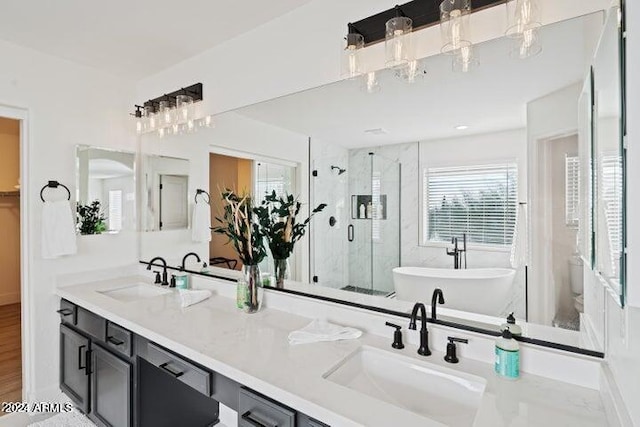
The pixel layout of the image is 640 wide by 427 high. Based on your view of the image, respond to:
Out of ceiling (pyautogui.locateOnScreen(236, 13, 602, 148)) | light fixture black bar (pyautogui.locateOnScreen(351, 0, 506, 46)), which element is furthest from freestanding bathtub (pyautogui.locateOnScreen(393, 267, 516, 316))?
light fixture black bar (pyautogui.locateOnScreen(351, 0, 506, 46))

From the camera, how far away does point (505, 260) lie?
1304mm

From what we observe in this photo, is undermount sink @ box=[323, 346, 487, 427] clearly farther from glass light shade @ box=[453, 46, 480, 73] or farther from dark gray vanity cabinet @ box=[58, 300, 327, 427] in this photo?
glass light shade @ box=[453, 46, 480, 73]

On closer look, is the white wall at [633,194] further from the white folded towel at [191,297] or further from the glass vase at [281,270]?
the white folded towel at [191,297]

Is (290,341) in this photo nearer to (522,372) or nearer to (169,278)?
(522,372)

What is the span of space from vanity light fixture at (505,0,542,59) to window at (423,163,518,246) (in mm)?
419

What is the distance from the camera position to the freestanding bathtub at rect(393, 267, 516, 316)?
132 centimetres

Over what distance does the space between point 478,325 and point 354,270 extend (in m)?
0.63

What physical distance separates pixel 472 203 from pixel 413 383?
29.2 inches

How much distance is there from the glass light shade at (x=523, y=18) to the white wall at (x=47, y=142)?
285 cm

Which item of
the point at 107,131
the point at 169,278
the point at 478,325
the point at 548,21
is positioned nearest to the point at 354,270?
the point at 478,325

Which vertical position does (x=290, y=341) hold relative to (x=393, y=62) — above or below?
below

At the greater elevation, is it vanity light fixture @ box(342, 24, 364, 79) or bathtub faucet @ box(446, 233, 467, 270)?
vanity light fixture @ box(342, 24, 364, 79)

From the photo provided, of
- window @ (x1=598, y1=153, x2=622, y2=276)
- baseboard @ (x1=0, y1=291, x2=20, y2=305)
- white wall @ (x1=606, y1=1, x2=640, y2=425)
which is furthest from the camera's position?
baseboard @ (x1=0, y1=291, x2=20, y2=305)

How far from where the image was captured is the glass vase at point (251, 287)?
1.81 metres
